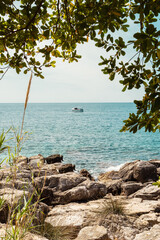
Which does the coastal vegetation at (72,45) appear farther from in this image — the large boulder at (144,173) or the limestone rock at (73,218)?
the large boulder at (144,173)

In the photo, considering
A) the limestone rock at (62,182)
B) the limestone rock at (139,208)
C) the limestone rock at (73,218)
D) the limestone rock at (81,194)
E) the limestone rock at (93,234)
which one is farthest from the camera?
the limestone rock at (62,182)

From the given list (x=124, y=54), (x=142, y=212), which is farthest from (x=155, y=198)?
Result: (x=124, y=54)

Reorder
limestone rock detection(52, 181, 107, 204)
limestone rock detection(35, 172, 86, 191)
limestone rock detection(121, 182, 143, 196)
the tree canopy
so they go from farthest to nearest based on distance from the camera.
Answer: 1. limestone rock detection(121, 182, 143, 196)
2. limestone rock detection(35, 172, 86, 191)
3. limestone rock detection(52, 181, 107, 204)
4. the tree canopy

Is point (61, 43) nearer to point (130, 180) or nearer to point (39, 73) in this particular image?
point (39, 73)

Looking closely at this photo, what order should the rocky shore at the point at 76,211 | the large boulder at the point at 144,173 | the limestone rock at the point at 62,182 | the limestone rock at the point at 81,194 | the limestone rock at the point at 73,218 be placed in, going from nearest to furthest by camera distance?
the rocky shore at the point at 76,211 → the limestone rock at the point at 73,218 → the limestone rock at the point at 81,194 → the limestone rock at the point at 62,182 → the large boulder at the point at 144,173

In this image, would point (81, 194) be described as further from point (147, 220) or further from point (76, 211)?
point (147, 220)

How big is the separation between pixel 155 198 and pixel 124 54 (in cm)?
597

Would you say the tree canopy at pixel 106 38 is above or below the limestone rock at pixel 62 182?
above

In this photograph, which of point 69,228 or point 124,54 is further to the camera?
point 69,228

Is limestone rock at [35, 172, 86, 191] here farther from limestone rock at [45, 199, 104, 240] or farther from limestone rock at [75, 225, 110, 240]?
limestone rock at [75, 225, 110, 240]

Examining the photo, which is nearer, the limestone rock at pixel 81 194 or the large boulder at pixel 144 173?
the limestone rock at pixel 81 194

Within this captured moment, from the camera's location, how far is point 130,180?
1251cm

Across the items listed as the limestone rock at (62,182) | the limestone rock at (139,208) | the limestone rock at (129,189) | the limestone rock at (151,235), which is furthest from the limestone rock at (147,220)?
the limestone rock at (129,189)

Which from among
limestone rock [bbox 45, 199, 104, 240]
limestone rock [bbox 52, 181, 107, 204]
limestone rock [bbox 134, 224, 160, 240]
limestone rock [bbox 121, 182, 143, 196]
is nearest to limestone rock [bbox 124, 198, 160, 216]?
limestone rock [bbox 45, 199, 104, 240]
